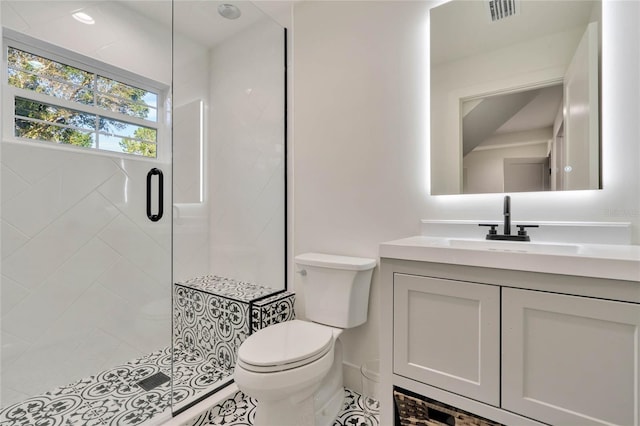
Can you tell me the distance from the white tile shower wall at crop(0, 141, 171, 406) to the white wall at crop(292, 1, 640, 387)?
104 centimetres

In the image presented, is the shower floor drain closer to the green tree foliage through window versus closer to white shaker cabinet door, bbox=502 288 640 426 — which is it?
the green tree foliage through window

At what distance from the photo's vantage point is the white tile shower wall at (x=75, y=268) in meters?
1.59

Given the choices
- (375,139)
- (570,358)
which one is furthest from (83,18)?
(570,358)

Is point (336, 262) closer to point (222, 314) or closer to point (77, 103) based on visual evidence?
point (222, 314)

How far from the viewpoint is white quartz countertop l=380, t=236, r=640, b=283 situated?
2.62ft

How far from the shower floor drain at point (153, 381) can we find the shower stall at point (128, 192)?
0.01m

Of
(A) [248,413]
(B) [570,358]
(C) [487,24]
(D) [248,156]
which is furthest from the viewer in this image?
(D) [248,156]

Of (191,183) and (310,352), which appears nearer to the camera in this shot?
(310,352)

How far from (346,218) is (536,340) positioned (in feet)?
3.46

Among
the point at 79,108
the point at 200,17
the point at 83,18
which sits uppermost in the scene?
the point at 200,17

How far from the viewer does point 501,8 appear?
1.37 m

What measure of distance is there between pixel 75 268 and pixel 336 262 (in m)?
1.53

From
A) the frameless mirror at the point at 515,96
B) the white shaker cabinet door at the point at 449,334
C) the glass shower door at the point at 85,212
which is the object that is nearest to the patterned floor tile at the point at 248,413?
the glass shower door at the point at 85,212

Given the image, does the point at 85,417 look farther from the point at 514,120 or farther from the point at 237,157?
the point at 514,120
